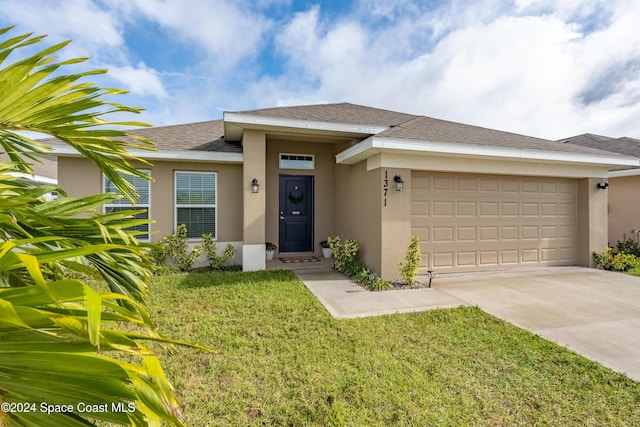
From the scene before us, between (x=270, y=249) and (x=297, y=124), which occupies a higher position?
(x=297, y=124)

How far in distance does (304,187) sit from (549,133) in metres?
20.9

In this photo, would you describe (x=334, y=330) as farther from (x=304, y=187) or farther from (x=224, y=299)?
(x=304, y=187)

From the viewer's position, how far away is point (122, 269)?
1.71 meters

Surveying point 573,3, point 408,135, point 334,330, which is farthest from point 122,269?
point 573,3

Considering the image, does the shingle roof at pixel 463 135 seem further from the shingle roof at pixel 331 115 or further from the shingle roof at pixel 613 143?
the shingle roof at pixel 613 143

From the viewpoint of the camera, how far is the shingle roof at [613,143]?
35.6 feet

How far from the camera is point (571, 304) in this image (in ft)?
16.1

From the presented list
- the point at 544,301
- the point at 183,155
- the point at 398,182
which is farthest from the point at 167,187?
the point at 544,301

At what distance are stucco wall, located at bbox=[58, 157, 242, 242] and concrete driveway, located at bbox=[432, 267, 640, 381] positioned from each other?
556 centimetres

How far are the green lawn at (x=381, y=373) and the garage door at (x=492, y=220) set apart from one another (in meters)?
2.61

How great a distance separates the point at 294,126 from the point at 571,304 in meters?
6.43

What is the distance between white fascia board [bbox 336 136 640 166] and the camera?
5.94m

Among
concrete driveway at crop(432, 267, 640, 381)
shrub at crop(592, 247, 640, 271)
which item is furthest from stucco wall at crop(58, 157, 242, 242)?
shrub at crop(592, 247, 640, 271)

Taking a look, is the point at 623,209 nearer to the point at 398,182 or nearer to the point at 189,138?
the point at 398,182
